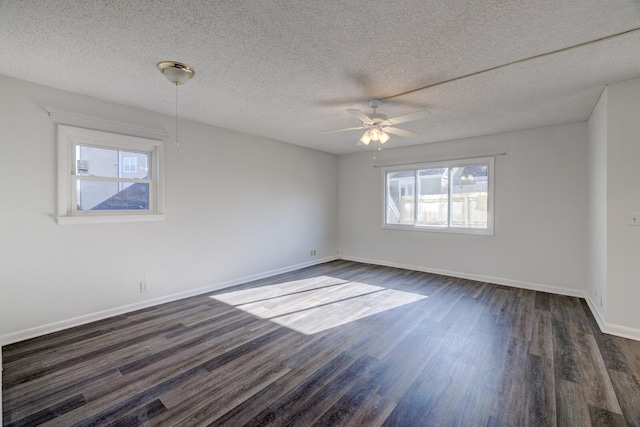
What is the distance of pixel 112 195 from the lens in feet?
11.0

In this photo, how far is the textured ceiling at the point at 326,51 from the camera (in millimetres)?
1730

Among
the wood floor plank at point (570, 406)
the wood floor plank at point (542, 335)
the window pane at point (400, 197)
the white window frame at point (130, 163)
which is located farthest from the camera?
the window pane at point (400, 197)

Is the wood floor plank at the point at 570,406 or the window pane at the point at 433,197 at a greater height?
the window pane at the point at 433,197

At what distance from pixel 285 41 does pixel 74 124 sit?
2623mm

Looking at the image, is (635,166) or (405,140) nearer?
(635,166)

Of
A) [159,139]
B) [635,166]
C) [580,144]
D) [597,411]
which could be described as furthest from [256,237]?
[580,144]

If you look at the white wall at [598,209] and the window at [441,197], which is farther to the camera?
the window at [441,197]

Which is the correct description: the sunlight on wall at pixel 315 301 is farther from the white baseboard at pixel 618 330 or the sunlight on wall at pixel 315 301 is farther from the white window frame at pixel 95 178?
the white baseboard at pixel 618 330

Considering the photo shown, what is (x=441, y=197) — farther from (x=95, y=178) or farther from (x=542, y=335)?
(x=95, y=178)

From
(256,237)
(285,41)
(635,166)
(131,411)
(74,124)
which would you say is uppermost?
(285,41)

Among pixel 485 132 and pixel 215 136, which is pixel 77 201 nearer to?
pixel 215 136

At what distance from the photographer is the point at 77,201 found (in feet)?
10.1

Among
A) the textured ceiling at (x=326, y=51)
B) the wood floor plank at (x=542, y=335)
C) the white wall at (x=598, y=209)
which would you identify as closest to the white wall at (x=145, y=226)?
the textured ceiling at (x=326, y=51)

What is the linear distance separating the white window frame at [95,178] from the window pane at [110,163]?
0.05m
